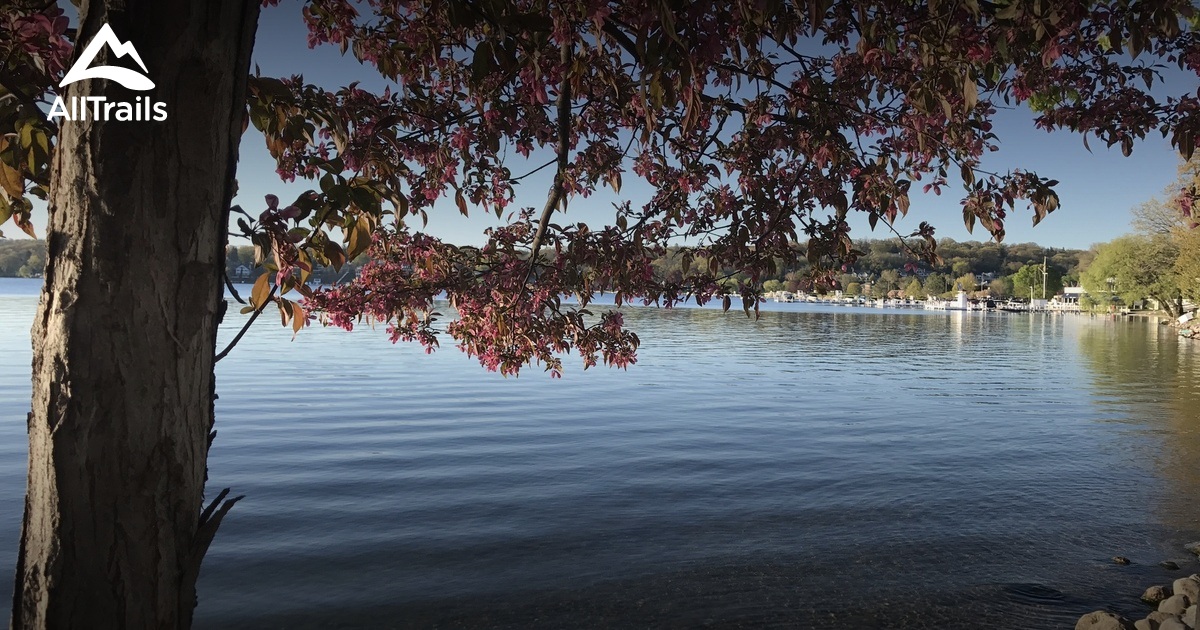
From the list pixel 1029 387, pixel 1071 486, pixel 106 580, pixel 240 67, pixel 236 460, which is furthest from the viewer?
pixel 1029 387

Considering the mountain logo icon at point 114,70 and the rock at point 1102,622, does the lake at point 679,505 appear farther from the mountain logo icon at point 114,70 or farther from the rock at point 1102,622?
the mountain logo icon at point 114,70

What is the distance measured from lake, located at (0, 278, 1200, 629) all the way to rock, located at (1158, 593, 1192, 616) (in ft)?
1.36

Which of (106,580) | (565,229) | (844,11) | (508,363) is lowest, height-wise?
(106,580)

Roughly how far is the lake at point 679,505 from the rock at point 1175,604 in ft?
1.36

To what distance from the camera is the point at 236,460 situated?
12320 millimetres

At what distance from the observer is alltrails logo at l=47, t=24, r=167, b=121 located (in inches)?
99.7

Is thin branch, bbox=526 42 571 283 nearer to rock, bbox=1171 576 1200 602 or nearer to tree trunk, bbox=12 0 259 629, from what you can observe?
tree trunk, bbox=12 0 259 629

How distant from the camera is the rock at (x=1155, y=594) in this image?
21.4ft

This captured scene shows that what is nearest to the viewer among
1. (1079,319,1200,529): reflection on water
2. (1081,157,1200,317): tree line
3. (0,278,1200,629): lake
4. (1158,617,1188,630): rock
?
(1158,617,1188,630): rock

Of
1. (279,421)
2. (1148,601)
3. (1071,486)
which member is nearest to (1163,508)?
(1071,486)

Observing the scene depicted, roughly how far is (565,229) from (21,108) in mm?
3553

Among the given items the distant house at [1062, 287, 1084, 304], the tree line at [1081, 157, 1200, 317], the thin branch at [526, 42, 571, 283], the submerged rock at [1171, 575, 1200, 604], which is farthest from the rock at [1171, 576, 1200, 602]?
the distant house at [1062, 287, 1084, 304]

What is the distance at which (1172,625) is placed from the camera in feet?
17.8

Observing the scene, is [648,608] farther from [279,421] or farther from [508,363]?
[279,421]
